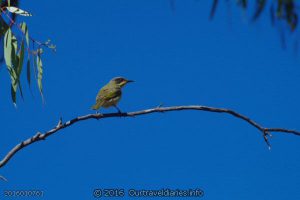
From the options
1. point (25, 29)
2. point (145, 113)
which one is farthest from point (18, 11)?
point (145, 113)

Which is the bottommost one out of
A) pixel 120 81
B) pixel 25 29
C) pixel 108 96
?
pixel 25 29

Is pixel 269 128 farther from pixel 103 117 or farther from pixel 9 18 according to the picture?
pixel 9 18

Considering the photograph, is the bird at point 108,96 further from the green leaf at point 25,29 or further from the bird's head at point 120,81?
the green leaf at point 25,29

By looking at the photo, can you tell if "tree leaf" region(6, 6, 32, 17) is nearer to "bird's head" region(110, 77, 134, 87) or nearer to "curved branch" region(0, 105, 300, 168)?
"curved branch" region(0, 105, 300, 168)

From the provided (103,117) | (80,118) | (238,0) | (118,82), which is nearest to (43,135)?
(80,118)

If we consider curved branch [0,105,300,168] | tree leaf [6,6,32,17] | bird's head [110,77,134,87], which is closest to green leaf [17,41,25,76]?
tree leaf [6,6,32,17]

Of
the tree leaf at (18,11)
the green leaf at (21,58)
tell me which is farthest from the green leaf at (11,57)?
the tree leaf at (18,11)

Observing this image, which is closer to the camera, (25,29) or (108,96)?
(25,29)

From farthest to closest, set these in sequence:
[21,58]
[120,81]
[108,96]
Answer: [120,81] → [108,96] → [21,58]

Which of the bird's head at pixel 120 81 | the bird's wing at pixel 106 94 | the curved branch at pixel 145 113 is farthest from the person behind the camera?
the bird's head at pixel 120 81

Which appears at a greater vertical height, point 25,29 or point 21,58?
point 25,29

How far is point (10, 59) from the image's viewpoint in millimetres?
4242

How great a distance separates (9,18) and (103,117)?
3.40 ft

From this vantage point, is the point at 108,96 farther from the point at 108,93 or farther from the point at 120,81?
the point at 120,81
